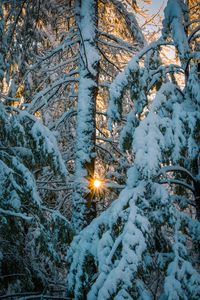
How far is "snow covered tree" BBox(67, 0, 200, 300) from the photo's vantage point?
112 inches

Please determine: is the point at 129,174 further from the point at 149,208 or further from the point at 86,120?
the point at 86,120

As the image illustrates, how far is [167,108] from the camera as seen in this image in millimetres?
3418

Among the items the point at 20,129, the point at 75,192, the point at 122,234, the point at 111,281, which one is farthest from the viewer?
the point at 75,192

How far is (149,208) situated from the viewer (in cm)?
313

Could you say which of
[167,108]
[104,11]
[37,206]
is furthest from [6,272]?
[104,11]

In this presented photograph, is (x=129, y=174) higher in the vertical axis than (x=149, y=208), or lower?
higher

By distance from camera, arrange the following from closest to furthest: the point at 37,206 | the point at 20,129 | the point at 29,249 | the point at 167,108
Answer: the point at 167,108 → the point at 20,129 → the point at 37,206 → the point at 29,249

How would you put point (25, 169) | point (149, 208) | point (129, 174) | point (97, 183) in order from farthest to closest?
point (97, 183), point (25, 169), point (129, 174), point (149, 208)

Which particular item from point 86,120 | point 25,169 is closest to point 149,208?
point 25,169

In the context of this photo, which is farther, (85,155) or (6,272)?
(6,272)

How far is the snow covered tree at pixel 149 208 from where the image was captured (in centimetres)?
284

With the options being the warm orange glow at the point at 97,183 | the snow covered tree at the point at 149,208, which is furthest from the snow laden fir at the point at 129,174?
the warm orange glow at the point at 97,183

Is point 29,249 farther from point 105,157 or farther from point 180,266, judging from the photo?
point 180,266

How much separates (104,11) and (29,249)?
5742 mm
